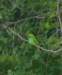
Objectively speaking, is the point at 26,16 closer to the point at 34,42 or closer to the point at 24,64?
the point at 24,64

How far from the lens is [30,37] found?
7.15 feet

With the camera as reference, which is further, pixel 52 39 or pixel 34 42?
pixel 52 39

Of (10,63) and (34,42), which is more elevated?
(34,42)

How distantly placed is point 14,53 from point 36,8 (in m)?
0.42

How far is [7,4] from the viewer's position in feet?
9.80

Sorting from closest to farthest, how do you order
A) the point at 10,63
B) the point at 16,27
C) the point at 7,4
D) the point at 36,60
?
Answer: the point at 36,60, the point at 10,63, the point at 16,27, the point at 7,4

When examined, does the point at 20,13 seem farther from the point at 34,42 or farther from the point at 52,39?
the point at 34,42

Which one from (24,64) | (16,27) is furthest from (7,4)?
(24,64)

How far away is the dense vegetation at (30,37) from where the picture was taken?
2340 mm

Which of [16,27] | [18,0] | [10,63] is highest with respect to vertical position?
[18,0]

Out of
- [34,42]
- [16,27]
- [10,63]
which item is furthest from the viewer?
[16,27]

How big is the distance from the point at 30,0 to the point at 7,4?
0.30 metres

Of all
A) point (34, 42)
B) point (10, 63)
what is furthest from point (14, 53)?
point (34, 42)

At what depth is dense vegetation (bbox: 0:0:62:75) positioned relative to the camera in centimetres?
234
